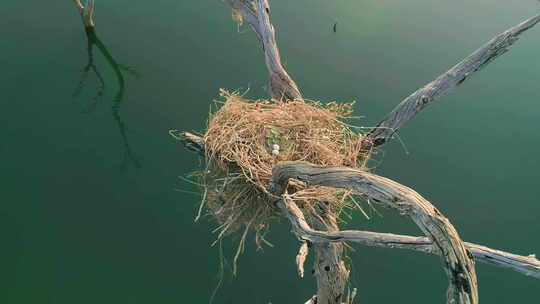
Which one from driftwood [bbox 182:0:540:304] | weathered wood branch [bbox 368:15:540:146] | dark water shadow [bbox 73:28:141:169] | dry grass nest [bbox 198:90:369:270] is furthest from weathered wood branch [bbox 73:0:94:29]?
weathered wood branch [bbox 368:15:540:146]

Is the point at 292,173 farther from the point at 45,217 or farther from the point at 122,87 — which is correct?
the point at 122,87

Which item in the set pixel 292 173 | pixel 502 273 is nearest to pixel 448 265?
pixel 292 173

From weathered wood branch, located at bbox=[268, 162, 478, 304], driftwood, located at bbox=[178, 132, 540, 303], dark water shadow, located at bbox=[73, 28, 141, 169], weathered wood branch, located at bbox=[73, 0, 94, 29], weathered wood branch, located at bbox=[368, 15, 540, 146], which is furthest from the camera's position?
weathered wood branch, located at bbox=[73, 0, 94, 29]

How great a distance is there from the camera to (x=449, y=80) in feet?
4.11

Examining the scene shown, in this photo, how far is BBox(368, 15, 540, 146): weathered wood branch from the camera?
1.14 m

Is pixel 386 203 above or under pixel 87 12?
under

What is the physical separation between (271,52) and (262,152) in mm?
503

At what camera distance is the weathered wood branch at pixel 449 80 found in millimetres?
1139

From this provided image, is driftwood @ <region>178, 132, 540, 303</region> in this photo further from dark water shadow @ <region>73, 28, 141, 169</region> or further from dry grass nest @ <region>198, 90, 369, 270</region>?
dark water shadow @ <region>73, 28, 141, 169</region>

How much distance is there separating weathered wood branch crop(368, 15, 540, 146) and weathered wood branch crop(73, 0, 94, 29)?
333 centimetres

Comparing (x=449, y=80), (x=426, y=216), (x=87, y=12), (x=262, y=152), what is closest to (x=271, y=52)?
(x=262, y=152)

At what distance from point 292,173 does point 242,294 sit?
153 cm

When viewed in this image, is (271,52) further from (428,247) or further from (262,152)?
(428,247)

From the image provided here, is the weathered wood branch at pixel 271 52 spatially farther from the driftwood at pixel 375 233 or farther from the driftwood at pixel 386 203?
the driftwood at pixel 375 233
